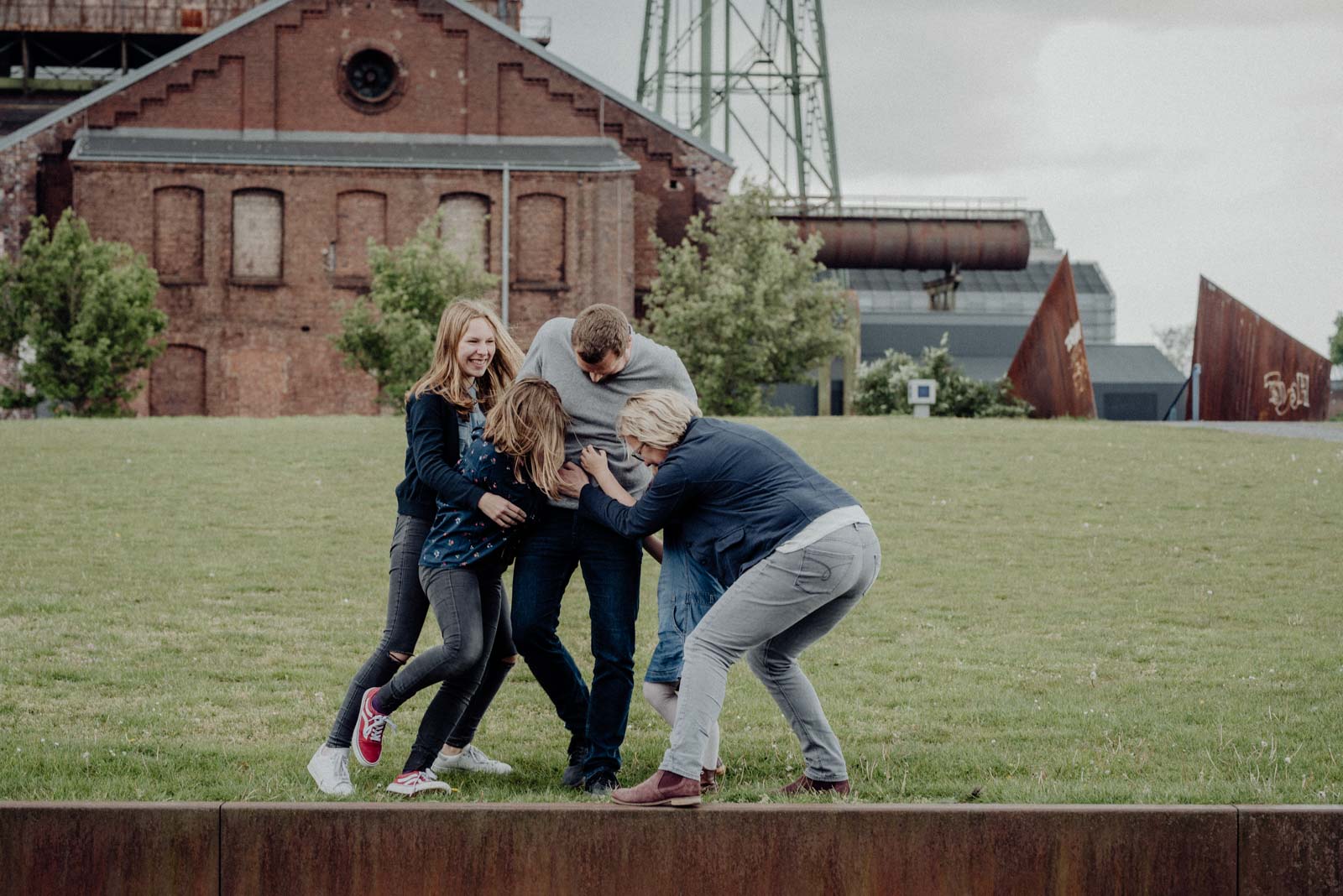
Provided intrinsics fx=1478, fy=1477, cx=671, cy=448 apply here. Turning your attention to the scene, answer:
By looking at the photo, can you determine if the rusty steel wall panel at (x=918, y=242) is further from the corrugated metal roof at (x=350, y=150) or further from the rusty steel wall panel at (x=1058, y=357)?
the rusty steel wall panel at (x=1058, y=357)

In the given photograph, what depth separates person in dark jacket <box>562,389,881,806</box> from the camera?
489cm

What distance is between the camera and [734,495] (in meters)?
5.00

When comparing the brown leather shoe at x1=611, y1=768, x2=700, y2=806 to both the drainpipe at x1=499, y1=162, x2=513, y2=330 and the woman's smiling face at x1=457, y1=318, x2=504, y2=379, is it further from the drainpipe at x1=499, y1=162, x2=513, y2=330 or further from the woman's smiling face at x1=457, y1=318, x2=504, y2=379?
the drainpipe at x1=499, y1=162, x2=513, y2=330

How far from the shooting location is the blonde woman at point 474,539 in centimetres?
535

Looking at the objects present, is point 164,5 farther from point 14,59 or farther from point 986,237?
point 986,237

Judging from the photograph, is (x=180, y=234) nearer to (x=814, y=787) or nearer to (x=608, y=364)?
(x=608, y=364)

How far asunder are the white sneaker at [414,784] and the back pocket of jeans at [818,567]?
62.5 inches

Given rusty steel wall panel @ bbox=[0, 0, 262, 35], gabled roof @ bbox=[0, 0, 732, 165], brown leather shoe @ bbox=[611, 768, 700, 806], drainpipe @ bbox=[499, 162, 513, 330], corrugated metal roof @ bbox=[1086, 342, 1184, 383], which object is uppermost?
rusty steel wall panel @ bbox=[0, 0, 262, 35]

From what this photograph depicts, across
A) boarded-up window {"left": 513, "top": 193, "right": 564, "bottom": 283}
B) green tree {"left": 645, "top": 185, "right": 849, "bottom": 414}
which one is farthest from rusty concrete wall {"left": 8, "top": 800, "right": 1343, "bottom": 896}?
boarded-up window {"left": 513, "top": 193, "right": 564, "bottom": 283}

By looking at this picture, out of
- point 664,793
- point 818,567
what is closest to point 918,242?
point 818,567

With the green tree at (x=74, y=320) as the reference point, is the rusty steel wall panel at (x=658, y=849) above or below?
below

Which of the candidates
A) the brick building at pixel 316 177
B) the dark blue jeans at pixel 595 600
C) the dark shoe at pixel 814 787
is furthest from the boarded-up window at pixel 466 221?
the dark shoe at pixel 814 787

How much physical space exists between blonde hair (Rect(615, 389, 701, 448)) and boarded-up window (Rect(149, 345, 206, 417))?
1367 inches

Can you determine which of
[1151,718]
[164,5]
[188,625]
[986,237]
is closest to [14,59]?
[164,5]
